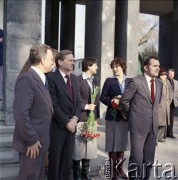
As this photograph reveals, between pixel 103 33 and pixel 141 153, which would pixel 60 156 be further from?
pixel 103 33

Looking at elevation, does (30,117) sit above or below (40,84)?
below

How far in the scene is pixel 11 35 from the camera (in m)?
6.49

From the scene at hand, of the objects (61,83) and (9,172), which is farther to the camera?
(9,172)

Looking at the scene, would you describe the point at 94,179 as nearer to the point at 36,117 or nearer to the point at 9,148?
the point at 9,148

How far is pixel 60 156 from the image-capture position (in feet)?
13.9

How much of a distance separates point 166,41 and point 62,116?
16.0 metres

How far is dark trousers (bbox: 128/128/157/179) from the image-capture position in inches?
186

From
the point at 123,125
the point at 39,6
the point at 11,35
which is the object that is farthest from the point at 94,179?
the point at 39,6

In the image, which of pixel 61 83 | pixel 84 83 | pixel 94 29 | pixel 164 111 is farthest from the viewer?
pixel 94 29

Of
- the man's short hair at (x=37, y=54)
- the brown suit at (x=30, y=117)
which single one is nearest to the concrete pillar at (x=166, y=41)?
the man's short hair at (x=37, y=54)

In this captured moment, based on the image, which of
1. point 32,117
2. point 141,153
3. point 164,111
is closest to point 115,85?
point 141,153

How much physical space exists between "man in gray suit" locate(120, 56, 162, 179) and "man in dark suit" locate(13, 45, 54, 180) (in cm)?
169

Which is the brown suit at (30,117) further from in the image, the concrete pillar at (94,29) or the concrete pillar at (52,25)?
the concrete pillar at (52,25)

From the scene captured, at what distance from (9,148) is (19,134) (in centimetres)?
257
